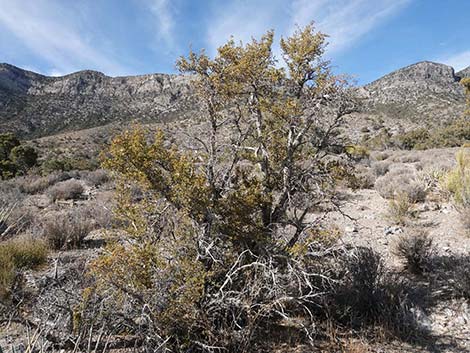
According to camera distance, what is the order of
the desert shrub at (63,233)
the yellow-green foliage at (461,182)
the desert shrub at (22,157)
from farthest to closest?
the desert shrub at (22,157), the yellow-green foliage at (461,182), the desert shrub at (63,233)

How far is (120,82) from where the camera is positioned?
79375 mm

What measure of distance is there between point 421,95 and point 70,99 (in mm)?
71256

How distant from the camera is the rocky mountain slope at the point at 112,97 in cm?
5119

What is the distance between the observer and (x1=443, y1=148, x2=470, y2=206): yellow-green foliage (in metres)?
7.57

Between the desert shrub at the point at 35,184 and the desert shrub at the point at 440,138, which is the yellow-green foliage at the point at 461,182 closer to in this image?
the desert shrub at the point at 35,184

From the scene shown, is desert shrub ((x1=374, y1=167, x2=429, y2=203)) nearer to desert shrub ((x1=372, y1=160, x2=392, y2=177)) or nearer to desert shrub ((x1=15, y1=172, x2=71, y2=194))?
desert shrub ((x1=372, y1=160, x2=392, y2=177))

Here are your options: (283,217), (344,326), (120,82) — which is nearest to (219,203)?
(283,217)

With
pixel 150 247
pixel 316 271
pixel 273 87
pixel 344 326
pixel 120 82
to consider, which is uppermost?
pixel 120 82

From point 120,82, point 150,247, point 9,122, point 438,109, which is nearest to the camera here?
point 150,247

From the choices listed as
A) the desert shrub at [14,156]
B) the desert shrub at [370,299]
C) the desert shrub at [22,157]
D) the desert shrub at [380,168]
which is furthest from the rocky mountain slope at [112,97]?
the desert shrub at [370,299]

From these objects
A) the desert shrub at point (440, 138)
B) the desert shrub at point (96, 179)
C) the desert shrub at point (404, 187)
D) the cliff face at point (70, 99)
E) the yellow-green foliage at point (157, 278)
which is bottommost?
the yellow-green foliage at point (157, 278)

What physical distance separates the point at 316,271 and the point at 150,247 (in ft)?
8.28

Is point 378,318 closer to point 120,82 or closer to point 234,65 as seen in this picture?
point 234,65

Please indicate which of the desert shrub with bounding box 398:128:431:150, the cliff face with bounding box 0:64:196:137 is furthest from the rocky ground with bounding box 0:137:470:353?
the cliff face with bounding box 0:64:196:137
